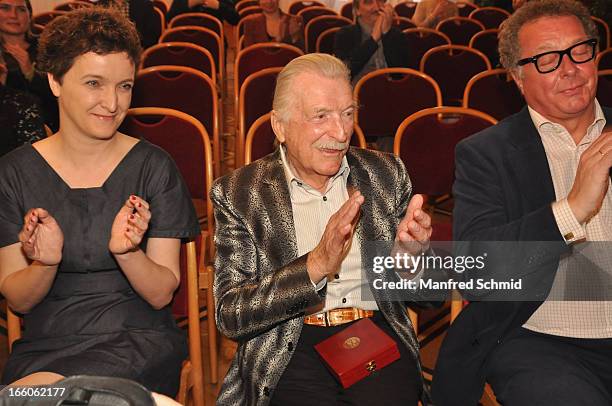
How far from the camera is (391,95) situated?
13.7 feet

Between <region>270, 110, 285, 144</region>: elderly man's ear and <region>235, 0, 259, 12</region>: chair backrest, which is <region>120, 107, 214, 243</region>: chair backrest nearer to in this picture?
<region>270, 110, 285, 144</region>: elderly man's ear

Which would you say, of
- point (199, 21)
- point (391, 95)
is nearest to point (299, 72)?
point (391, 95)

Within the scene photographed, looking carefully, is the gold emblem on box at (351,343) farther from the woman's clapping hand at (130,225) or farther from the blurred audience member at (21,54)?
the blurred audience member at (21,54)

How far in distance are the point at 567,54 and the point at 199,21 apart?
18.8ft

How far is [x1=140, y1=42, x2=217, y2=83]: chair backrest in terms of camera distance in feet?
16.1

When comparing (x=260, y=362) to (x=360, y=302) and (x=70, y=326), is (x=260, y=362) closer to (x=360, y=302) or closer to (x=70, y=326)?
(x=360, y=302)

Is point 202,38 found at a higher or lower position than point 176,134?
higher

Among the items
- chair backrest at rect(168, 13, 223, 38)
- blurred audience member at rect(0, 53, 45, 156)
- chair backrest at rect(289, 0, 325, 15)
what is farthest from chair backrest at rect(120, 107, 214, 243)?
chair backrest at rect(289, 0, 325, 15)

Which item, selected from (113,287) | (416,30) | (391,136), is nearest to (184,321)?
(113,287)

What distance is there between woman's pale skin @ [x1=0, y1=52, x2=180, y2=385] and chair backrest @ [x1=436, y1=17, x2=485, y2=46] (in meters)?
5.53

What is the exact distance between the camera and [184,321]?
11.4 feet

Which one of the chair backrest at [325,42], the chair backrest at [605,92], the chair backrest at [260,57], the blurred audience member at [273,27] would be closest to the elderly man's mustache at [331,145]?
the chair backrest at [605,92]

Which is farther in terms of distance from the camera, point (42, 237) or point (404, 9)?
point (404, 9)

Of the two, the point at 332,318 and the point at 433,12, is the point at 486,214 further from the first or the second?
the point at 433,12
